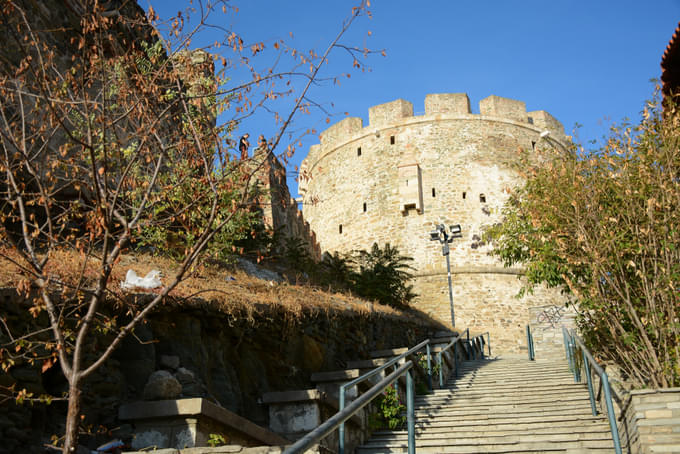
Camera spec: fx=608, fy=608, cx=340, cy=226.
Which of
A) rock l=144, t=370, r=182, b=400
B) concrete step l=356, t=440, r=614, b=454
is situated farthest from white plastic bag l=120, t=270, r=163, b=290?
concrete step l=356, t=440, r=614, b=454

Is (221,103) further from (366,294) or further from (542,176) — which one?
(366,294)

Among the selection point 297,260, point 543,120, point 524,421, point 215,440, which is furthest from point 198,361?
point 543,120

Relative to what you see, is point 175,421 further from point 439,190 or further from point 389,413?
point 439,190

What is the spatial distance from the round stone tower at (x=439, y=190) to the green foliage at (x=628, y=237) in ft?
51.4

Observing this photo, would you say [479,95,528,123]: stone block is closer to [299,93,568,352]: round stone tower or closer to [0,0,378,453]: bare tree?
[299,93,568,352]: round stone tower

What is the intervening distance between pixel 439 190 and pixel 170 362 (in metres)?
20.5

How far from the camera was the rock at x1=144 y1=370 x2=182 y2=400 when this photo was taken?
509 cm

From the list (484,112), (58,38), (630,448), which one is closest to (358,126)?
(484,112)

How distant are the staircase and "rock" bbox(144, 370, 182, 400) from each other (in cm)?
219

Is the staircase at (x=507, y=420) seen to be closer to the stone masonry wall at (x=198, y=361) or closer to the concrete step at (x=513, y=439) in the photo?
the concrete step at (x=513, y=439)

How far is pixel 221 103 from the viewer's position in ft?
17.5

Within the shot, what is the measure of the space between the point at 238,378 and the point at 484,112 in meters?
22.4

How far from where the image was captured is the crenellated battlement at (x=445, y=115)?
26.3 m

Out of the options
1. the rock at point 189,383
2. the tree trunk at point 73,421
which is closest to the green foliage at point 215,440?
the rock at point 189,383
